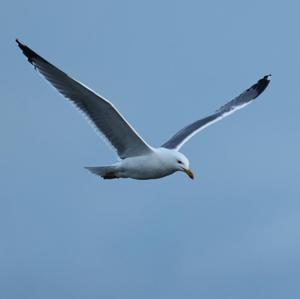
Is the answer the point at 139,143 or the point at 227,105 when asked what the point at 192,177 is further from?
the point at 227,105

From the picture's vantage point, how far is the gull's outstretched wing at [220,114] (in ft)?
55.0

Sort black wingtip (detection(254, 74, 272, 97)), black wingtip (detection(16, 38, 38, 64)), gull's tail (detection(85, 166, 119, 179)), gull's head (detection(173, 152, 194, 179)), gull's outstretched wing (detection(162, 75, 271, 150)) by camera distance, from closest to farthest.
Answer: black wingtip (detection(16, 38, 38, 64)) → gull's head (detection(173, 152, 194, 179)) → gull's tail (detection(85, 166, 119, 179)) → gull's outstretched wing (detection(162, 75, 271, 150)) → black wingtip (detection(254, 74, 272, 97))

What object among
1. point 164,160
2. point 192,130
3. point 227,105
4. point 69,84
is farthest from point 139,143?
point 227,105

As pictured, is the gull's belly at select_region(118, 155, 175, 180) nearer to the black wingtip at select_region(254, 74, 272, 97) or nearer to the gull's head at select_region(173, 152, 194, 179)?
the gull's head at select_region(173, 152, 194, 179)

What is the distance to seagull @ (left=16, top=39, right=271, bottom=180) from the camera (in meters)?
13.9

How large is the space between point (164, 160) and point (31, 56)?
2.49 metres

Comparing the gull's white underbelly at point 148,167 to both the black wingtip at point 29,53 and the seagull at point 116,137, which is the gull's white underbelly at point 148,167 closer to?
the seagull at point 116,137

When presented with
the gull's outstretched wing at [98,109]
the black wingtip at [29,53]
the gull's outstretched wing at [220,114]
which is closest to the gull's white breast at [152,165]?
the gull's outstretched wing at [98,109]

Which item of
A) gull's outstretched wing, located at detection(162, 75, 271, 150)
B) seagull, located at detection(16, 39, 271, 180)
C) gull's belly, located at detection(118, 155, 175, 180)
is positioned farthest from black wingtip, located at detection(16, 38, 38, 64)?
gull's outstretched wing, located at detection(162, 75, 271, 150)

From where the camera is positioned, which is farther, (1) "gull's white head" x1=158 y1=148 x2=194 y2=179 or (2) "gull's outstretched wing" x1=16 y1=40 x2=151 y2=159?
(1) "gull's white head" x1=158 y1=148 x2=194 y2=179

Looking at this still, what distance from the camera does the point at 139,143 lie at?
48.1 ft

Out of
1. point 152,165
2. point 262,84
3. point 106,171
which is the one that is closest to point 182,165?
point 152,165

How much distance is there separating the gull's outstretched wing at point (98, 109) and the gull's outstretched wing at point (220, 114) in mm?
1564

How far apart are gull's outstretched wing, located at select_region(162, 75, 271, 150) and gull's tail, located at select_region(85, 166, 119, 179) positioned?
1.42 meters
